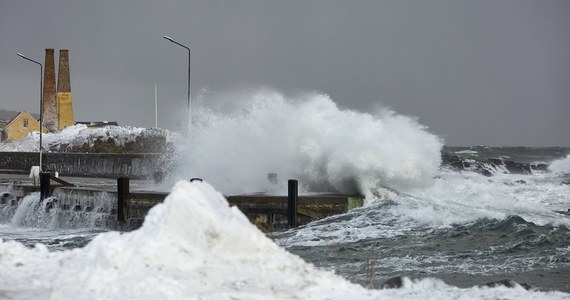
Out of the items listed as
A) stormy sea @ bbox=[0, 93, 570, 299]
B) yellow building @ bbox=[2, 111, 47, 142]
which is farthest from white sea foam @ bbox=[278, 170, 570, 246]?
yellow building @ bbox=[2, 111, 47, 142]

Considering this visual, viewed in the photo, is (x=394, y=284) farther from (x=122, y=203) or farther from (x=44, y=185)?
(x=44, y=185)

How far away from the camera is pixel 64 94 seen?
6619 centimetres

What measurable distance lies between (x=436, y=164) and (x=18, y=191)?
1353 cm

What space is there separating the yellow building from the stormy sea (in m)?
35.1

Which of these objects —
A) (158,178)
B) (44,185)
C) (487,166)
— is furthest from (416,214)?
(487,166)

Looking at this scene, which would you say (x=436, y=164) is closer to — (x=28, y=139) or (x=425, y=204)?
(x=425, y=204)

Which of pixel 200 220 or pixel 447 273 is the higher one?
pixel 200 220

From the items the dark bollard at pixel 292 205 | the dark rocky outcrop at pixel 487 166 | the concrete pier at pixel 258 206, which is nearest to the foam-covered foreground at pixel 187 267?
the concrete pier at pixel 258 206

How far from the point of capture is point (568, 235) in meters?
20.1

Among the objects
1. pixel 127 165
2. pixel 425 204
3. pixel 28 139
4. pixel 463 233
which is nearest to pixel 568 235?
pixel 463 233

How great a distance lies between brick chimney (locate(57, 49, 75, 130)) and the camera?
6575 cm

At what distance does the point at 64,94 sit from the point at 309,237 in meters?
49.7

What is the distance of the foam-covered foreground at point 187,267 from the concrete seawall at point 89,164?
3002 cm

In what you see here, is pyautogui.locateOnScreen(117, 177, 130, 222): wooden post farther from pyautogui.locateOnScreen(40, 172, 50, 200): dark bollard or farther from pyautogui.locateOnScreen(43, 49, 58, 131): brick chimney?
pyautogui.locateOnScreen(43, 49, 58, 131): brick chimney
